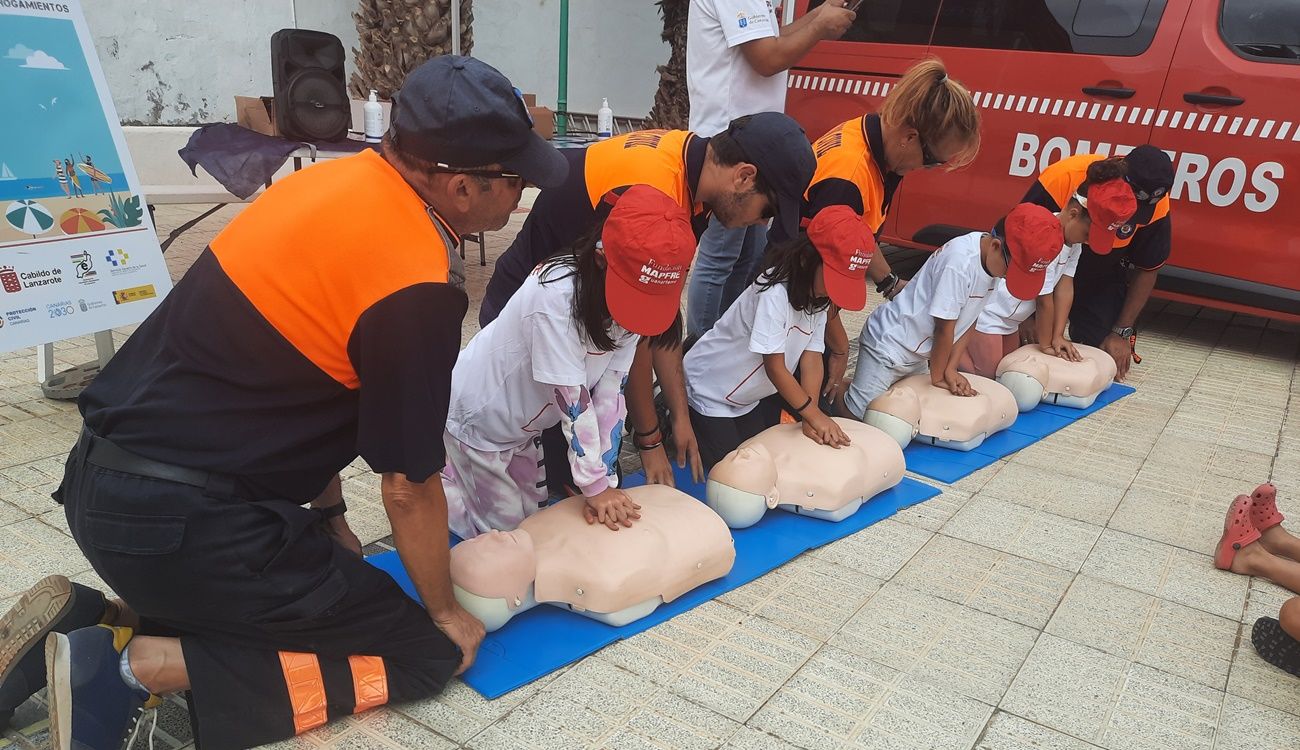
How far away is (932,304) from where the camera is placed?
3408mm

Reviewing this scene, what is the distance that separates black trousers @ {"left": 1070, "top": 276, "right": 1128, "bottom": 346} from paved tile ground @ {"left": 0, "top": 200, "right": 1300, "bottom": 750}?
51.5 inches

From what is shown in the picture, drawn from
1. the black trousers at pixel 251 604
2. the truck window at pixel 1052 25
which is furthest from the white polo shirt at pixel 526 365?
the truck window at pixel 1052 25

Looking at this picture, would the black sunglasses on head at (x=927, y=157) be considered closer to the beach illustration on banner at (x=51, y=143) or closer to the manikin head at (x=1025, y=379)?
the manikin head at (x=1025, y=379)

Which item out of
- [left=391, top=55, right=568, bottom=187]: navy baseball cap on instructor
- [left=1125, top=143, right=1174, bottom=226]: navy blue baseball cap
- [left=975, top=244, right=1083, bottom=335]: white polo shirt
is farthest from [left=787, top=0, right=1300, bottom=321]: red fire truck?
[left=391, top=55, right=568, bottom=187]: navy baseball cap on instructor

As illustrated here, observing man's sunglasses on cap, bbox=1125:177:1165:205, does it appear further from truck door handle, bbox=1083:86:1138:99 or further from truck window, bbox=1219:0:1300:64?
truck window, bbox=1219:0:1300:64

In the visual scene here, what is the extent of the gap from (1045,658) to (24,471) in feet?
9.48

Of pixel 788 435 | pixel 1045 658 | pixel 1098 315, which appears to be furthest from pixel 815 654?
pixel 1098 315

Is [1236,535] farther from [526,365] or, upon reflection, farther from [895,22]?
[895,22]

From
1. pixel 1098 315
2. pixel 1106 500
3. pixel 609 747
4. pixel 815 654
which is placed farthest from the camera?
pixel 1098 315

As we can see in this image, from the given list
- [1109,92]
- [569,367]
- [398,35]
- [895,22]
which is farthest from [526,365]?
[398,35]

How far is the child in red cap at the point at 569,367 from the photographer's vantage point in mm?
2018

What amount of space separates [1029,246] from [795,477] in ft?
4.63

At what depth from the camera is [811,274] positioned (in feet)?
9.25

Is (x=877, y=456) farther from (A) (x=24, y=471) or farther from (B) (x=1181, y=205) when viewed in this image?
(B) (x=1181, y=205)
